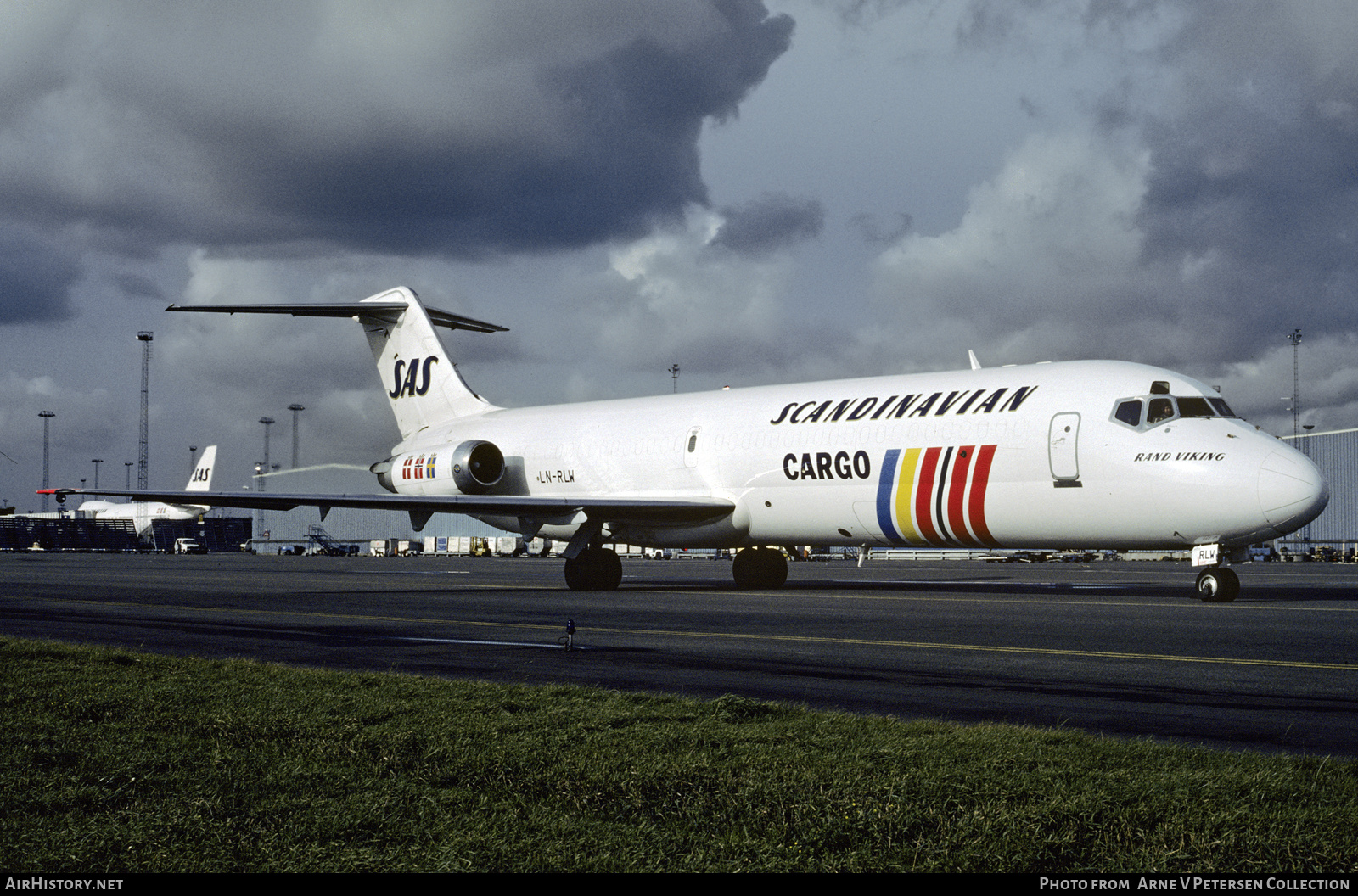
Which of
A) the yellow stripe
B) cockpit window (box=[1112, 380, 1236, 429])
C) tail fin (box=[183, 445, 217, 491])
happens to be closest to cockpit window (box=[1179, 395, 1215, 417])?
cockpit window (box=[1112, 380, 1236, 429])

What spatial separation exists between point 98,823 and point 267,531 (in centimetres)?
13216

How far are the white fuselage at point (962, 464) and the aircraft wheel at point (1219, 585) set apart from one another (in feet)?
2.28

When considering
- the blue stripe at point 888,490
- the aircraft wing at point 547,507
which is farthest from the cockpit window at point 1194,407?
the aircraft wing at point 547,507

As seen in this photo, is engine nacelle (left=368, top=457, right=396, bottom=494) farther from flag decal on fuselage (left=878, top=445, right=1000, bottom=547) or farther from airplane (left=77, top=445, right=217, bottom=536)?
airplane (left=77, top=445, right=217, bottom=536)

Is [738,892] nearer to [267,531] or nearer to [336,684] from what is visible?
[336,684]

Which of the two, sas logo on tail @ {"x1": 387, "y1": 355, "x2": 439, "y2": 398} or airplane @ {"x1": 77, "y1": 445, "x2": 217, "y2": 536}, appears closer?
sas logo on tail @ {"x1": 387, "y1": 355, "x2": 439, "y2": 398}

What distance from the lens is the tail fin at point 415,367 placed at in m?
34.5

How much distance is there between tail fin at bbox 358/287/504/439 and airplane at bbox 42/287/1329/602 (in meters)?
1.63

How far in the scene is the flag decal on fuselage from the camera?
70.8ft

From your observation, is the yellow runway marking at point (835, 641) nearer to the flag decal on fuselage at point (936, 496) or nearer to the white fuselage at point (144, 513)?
the flag decal on fuselage at point (936, 496)

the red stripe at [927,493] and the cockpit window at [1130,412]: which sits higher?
the cockpit window at [1130,412]

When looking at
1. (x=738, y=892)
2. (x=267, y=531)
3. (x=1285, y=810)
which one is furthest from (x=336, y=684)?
(x=267, y=531)

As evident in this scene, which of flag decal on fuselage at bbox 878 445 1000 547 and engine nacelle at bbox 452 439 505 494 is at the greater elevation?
engine nacelle at bbox 452 439 505 494

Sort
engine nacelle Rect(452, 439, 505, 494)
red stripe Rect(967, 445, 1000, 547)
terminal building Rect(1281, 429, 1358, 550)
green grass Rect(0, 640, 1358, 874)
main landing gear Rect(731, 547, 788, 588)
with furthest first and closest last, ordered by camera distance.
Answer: terminal building Rect(1281, 429, 1358, 550), engine nacelle Rect(452, 439, 505, 494), main landing gear Rect(731, 547, 788, 588), red stripe Rect(967, 445, 1000, 547), green grass Rect(0, 640, 1358, 874)
